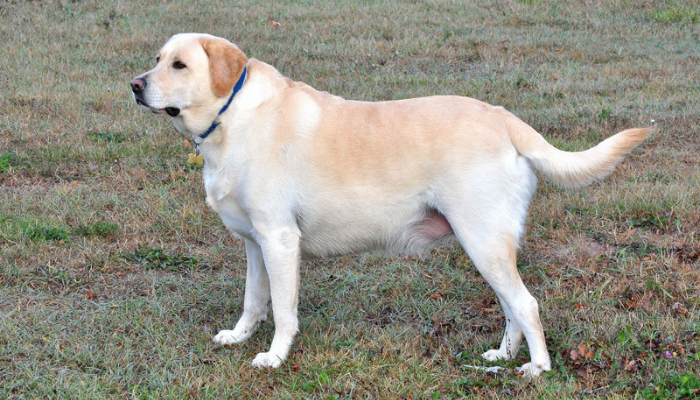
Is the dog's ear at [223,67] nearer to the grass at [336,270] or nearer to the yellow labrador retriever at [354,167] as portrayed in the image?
the yellow labrador retriever at [354,167]

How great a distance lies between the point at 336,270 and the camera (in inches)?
203

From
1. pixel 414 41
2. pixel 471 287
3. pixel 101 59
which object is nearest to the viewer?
pixel 471 287

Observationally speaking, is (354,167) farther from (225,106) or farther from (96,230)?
(96,230)

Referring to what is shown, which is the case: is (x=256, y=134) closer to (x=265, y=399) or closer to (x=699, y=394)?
(x=265, y=399)

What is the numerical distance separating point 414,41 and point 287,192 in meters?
8.67

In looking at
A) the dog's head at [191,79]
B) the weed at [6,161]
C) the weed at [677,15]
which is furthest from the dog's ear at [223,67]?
the weed at [677,15]

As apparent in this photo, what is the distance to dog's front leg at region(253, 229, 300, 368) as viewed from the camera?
3842mm

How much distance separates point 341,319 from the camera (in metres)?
4.49

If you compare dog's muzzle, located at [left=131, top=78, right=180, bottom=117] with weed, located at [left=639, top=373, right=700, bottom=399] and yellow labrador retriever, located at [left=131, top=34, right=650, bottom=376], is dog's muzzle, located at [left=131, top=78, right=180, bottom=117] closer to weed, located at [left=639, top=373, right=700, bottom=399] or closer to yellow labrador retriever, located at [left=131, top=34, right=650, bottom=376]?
yellow labrador retriever, located at [left=131, top=34, right=650, bottom=376]

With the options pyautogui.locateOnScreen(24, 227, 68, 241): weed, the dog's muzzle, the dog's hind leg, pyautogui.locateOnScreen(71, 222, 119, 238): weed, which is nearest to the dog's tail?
the dog's hind leg

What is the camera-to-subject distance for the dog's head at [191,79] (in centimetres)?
376

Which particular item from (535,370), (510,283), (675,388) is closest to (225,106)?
(510,283)

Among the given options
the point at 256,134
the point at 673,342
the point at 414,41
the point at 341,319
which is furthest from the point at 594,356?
the point at 414,41

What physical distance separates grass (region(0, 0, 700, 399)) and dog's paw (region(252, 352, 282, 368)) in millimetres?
46
